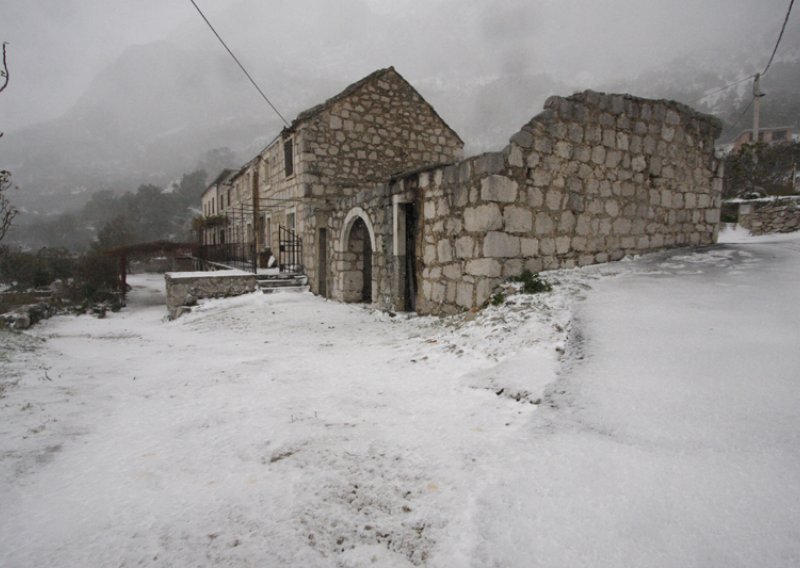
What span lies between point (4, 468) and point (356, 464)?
1.90 metres

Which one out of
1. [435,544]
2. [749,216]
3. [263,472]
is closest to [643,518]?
[435,544]

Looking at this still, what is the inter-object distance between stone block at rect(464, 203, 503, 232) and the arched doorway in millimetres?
4747

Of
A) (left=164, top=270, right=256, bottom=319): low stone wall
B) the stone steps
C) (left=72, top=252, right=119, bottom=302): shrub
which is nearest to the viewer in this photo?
(left=164, top=270, right=256, bottom=319): low stone wall

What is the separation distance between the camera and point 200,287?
1168cm

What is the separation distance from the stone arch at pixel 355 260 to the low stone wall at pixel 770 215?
12.6m

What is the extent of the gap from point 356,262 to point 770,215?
1315 centimetres

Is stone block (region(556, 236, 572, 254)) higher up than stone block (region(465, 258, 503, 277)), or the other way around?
stone block (region(556, 236, 572, 254))

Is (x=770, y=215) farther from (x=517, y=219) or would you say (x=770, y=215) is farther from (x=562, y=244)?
(x=517, y=219)

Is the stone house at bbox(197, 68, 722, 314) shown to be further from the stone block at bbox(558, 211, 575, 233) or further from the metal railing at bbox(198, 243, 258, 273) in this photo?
the metal railing at bbox(198, 243, 258, 273)

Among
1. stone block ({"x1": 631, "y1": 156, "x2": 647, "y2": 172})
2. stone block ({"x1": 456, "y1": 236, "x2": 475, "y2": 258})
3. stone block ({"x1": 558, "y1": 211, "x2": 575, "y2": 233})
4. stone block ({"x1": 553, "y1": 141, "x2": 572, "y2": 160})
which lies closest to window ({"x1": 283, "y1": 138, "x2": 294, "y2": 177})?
stone block ({"x1": 456, "y1": 236, "x2": 475, "y2": 258})

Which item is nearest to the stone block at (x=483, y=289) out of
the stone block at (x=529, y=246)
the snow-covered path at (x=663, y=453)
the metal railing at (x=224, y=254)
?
the stone block at (x=529, y=246)

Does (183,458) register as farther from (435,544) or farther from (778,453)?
(778,453)

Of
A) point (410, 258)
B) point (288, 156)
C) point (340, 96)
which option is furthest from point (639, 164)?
point (288, 156)

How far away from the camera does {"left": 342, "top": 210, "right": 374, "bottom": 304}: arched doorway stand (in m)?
10.4
